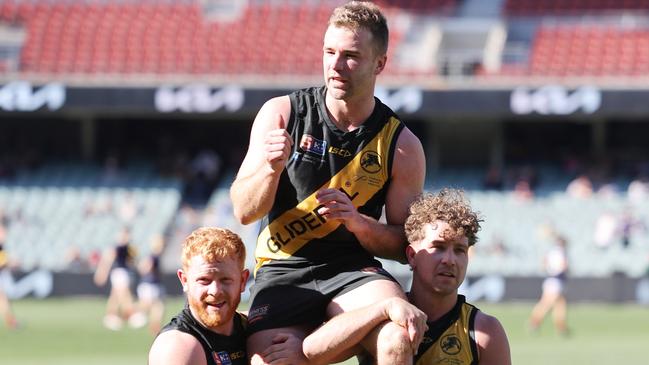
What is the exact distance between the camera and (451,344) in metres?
6.21

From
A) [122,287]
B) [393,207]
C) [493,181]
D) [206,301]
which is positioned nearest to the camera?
[206,301]

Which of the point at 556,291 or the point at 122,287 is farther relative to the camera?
the point at 122,287

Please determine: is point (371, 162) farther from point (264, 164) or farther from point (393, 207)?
point (264, 164)

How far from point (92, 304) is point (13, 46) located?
8800 mm

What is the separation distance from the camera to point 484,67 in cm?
3022

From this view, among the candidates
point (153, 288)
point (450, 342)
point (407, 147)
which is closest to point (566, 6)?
point (153, 288)

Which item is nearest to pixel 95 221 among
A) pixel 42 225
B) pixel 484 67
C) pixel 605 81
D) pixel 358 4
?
pixel 42 225

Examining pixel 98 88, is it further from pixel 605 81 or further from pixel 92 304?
pixel 605 81

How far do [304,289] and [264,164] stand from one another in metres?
0.76

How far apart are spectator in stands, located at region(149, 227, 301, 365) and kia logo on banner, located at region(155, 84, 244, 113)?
2337 centimetres

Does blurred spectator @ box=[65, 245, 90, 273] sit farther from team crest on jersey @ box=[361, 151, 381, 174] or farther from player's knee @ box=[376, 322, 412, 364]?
player's knee @ box=[376, 322, 412, 364]

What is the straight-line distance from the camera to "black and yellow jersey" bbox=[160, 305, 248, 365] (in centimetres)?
611

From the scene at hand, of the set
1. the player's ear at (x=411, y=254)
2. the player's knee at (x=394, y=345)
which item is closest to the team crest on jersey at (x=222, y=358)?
the player's knee at (x=394, y=345)

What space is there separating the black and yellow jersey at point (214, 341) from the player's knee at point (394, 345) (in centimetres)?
81
